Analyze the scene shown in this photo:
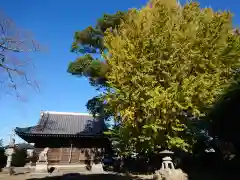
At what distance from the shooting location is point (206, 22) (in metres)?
13.4

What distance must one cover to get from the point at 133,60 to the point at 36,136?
46.4 ft

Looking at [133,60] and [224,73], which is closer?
[133,60]

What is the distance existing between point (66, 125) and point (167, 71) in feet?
51.4

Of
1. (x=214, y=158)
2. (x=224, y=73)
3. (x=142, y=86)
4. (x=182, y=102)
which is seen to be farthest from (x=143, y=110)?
(x=214, y=158)

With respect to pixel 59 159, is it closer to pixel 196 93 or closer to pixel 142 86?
pixel 142 86

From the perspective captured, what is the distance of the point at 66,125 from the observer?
25031 millimetres

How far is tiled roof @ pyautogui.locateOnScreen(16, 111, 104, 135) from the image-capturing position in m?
22.8

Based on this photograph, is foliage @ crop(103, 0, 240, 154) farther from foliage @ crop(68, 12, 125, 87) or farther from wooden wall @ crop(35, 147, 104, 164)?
wooden wall @ crop(35, 147, 104, 164)

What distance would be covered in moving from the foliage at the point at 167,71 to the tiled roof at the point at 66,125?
1114 cm

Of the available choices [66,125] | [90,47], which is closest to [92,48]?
[90,47]

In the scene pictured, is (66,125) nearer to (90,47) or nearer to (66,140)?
(66,140)

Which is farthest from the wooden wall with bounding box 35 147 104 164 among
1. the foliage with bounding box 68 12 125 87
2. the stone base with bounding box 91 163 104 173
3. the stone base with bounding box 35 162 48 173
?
the foliage with bounding box 68 12 125 87

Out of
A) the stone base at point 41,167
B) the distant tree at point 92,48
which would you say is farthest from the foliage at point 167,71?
the stone base at point 41,167

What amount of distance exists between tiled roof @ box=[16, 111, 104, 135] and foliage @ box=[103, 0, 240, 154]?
11.1 metres
